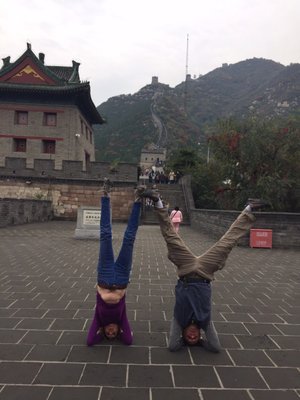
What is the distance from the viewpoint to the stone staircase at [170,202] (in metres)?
22.5

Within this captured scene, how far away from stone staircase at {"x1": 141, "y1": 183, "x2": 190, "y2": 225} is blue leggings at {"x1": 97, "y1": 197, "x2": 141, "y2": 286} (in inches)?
718

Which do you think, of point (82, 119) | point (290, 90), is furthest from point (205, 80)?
point (82, 119)

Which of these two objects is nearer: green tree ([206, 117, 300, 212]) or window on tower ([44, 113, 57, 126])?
green tree ([206, 117, 300, 212])

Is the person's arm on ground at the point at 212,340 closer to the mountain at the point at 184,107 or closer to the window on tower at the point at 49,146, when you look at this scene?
the window on tower at the point at 49,146

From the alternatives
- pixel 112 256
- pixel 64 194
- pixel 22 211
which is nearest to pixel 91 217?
pixel 22 211

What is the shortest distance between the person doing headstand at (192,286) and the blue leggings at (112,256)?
1.00ft

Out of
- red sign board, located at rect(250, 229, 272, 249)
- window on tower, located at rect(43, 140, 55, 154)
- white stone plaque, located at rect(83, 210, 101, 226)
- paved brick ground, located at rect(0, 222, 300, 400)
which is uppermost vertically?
window on tower, located at rect(43, 140, 55, 154)

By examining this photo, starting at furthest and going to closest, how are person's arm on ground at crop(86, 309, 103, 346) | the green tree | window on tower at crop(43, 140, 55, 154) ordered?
1. window on tower at crop(43, 140, 55, 154)
2. the green tree
3. person's arm on ground at crop(86, 309, 103, 346)

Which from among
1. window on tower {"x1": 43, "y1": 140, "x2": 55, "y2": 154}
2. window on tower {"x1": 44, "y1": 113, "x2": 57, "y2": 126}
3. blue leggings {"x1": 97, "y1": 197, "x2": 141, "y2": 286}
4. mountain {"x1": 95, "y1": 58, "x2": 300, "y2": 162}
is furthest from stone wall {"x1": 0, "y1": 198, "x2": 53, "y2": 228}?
mountain {"x1": 95, "y1": 58, "x2": 300, "y2": 162}

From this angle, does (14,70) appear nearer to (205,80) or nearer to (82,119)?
(82,119)

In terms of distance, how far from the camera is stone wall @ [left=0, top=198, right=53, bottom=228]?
50.7ft

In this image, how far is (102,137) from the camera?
7906 centimetres

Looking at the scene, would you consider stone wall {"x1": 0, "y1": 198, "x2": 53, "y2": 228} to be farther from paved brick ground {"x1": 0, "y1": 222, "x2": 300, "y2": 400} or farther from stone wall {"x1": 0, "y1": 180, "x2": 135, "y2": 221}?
paved brick ground {"x1": 0, "y1": 222, "x2": 300, "y2": 400}

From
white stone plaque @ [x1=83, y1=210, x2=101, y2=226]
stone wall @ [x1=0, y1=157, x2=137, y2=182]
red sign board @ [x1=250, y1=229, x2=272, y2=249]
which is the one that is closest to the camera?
red sign board @ [x1=250, y1=229, x2=272, y2=249]
